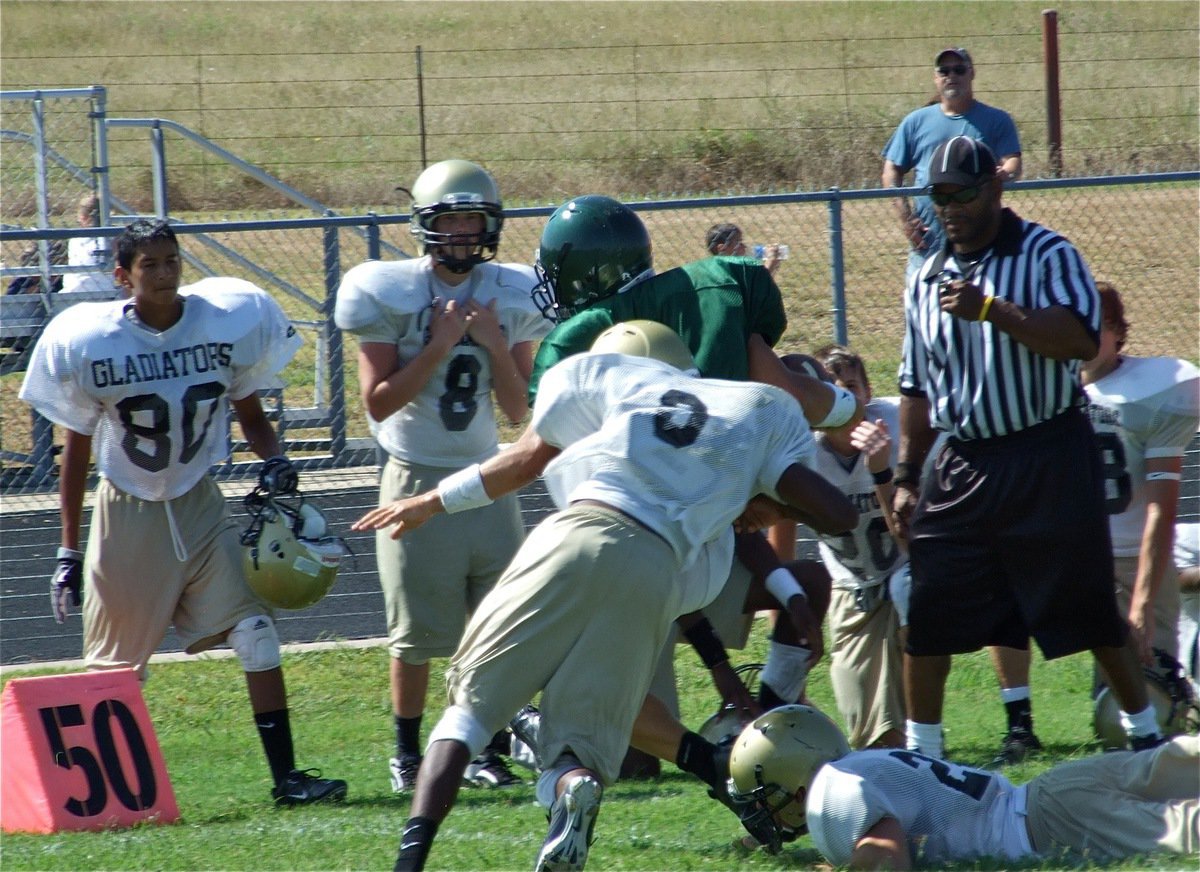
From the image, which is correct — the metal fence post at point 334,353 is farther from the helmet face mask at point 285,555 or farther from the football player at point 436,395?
the helmet face mask at point 285,555

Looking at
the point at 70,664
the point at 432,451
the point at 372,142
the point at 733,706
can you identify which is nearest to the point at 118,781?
the point at 432,451

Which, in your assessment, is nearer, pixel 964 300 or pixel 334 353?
pixel 964 300

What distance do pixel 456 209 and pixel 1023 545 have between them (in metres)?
2.21

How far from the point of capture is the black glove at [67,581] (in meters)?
5.37

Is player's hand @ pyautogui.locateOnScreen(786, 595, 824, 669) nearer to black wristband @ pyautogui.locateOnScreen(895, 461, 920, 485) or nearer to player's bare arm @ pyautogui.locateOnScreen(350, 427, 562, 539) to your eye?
black wristband @ pyautogui.locateOnScreen(895, 461, 920, 485)

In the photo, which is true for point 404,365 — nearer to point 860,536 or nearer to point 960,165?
point 860,536

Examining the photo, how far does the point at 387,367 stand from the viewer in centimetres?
541

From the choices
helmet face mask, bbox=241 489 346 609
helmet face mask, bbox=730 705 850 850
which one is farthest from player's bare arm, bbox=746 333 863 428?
helmet face mask, bbox=241 489 346 609

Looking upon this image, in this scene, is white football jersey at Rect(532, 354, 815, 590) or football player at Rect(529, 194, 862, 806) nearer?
white football jersey at Rect(532, 354, 815, 590)

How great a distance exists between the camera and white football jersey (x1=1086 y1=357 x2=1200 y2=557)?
17.1 feet

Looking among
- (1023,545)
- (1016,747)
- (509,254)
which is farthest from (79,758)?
(509,254)

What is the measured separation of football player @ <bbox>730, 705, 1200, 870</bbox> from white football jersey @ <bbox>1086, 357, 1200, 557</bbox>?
147 cm

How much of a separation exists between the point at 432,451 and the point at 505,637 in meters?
1.97

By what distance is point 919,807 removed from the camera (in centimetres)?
400
